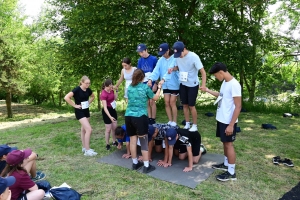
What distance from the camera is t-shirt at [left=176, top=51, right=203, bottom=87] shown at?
4.61 m

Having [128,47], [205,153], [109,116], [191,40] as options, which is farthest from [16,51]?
[205,153]

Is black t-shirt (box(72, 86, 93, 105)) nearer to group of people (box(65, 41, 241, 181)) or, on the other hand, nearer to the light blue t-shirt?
group of people (box(65, 41, 241, 181))

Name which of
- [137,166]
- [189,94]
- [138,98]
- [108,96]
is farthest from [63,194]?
[189,94]

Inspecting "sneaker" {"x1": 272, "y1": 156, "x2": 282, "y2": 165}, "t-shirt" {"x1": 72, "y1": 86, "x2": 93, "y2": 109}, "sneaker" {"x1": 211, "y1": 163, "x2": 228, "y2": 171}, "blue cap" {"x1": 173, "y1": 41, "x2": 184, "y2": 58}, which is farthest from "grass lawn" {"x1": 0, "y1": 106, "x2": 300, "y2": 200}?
"blue cap" {"x1": 173, "y1": 41, "x2": 184, "y2": 58}

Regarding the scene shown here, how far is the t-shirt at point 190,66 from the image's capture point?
4.61 m

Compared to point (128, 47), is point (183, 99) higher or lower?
lower

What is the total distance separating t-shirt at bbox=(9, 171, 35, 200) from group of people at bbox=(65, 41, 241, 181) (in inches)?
65.0

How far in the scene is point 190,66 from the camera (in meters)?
A: 4.66

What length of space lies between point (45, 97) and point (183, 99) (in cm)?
2737

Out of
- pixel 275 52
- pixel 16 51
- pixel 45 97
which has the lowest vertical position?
pixel 45 97

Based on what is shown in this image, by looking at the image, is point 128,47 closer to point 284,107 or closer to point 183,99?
point 183,99

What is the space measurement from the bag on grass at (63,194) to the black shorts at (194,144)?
2.00 metres

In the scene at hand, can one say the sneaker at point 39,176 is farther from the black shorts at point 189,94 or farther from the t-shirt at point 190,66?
the t-shirt at point 190,66

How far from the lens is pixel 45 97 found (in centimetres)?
2919
